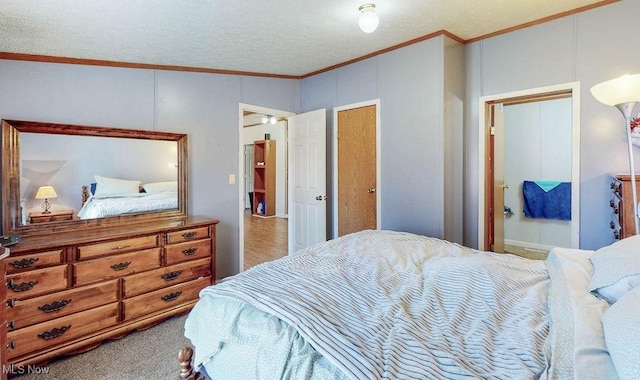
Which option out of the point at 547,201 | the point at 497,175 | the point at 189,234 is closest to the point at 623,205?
the point at 497,175

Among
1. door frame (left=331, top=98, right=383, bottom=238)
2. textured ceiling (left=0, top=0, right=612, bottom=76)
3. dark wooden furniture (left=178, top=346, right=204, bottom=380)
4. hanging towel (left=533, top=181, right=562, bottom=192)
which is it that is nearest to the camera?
dark wooden furniture (left=178, top=346, right=204, bottom=380)

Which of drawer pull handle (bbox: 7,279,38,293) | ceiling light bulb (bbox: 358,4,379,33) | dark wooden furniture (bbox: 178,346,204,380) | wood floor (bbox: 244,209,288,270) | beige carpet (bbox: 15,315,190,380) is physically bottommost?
beige carpet (bbox: 15,315,190,380)

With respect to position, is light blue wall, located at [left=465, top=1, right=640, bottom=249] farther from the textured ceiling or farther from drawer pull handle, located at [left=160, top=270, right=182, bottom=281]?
drawer pull handle, located at [left=160, top=270, right=182, bottom=281]

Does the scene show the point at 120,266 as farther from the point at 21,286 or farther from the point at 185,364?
the point at 185,364

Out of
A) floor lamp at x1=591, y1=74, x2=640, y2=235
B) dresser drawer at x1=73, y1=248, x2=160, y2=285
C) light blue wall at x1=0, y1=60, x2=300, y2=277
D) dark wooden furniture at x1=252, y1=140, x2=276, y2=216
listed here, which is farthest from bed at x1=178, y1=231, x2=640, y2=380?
dark wooden furniture at x1=252, y1=140, x2=276, y2=216

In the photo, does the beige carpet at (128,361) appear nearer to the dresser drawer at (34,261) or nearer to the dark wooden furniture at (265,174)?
the dresser drawer at (34,261)

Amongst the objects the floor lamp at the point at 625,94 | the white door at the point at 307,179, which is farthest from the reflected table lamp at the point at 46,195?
the floor lamp at the point at 625,94

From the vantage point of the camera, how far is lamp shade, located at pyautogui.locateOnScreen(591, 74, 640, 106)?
72.6 inches

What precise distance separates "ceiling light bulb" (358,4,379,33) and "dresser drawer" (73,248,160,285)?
236 centimetres

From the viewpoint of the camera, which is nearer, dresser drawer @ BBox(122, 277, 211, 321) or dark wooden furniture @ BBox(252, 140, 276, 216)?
dresser drawer @ BBox(122, 277, 211, 321)

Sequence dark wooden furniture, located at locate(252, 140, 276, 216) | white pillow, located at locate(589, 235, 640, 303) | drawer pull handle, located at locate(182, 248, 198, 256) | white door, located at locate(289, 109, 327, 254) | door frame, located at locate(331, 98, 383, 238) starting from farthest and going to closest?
1. dark wooden furniture, located at locate(252, 140, 276, 216)
2. white door, located at locate(289, 109, 327, 254)
3. door frame, located at locate(331, 98, 383, 238)
4. drawer pull handle, located at locate(182, 248, 198, 256)
5. white pillow, located at locate(589, 235, 640, 303)

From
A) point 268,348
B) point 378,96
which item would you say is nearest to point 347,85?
point 378,96

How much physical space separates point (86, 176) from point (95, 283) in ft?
3.13

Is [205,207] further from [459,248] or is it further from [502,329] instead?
[502,329]
